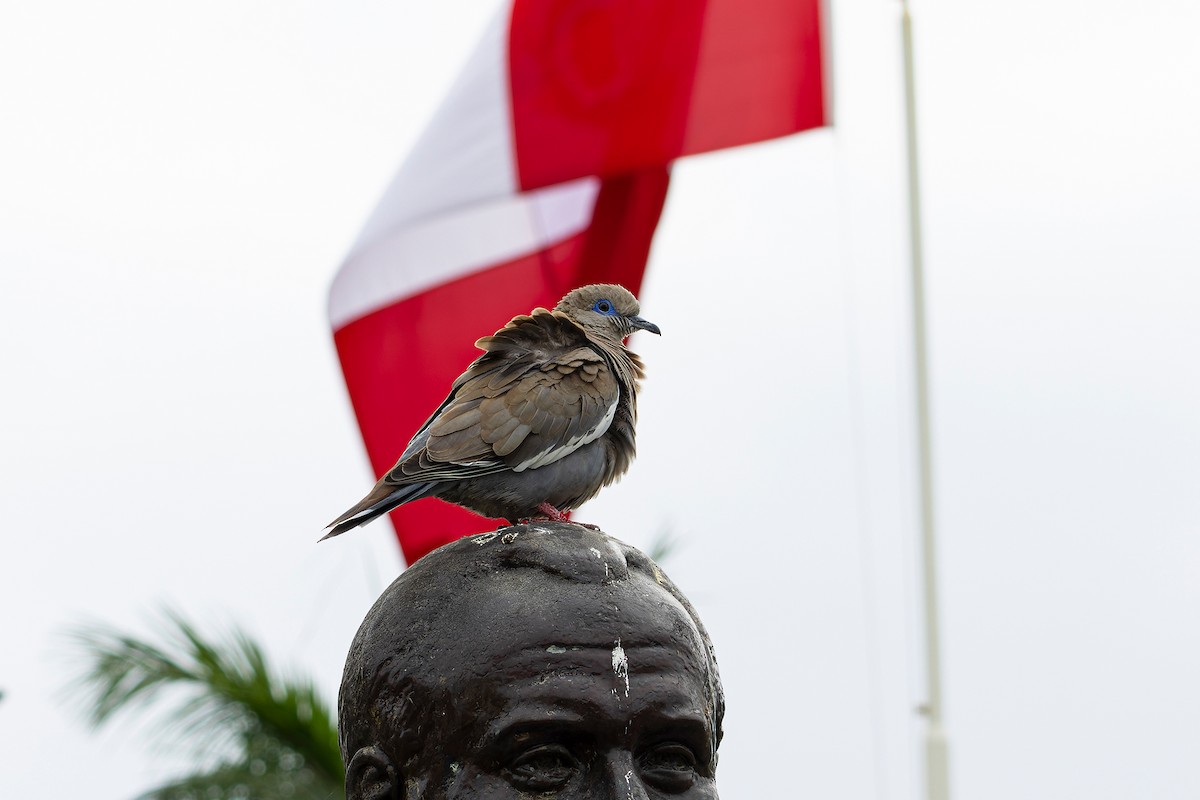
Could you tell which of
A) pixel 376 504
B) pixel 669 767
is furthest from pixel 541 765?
pixel 376 504

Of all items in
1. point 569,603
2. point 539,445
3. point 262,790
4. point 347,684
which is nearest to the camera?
point 569,603

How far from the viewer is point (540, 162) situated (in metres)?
8.91

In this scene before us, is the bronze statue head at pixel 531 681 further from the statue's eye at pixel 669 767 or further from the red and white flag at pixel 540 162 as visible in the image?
the red and white flag at pixel 540 162

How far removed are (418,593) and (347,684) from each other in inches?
12.5

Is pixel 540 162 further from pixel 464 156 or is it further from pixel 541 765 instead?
pixel 541 765

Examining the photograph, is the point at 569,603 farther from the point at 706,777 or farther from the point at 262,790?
the point at 262,790

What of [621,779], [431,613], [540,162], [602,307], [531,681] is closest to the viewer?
[621,779]

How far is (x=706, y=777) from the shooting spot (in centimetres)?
369

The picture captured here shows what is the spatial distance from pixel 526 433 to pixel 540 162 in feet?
15.8

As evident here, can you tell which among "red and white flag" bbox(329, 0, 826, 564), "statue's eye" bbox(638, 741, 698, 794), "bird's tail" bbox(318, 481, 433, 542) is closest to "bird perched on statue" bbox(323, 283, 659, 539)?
"bird's tail" bbox(318, 481, 433, 542)

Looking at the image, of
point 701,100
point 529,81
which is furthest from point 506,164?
point 701,100

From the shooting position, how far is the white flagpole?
8.45m

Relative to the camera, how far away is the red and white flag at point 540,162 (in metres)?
8.85

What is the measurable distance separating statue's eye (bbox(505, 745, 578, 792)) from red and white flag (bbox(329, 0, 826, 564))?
5.21 m
